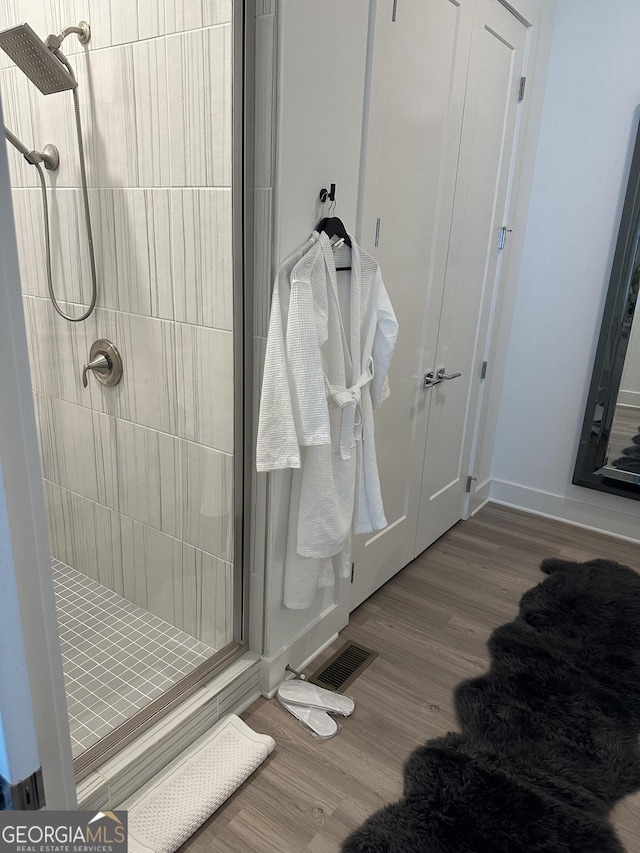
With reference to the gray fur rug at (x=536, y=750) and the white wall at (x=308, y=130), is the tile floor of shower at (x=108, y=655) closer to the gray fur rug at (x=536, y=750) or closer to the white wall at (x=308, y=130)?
the white wall at (x=308, y=130)

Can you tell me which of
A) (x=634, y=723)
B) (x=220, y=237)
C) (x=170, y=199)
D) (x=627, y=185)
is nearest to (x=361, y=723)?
(x=634, y=723)

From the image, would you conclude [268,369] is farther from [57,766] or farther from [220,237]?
[57,766]

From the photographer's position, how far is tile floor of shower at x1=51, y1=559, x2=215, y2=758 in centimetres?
178

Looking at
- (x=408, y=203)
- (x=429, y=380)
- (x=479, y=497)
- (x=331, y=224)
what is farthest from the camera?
(x=479, y=497)

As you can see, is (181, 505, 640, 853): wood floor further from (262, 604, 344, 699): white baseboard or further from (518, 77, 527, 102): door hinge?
(518, 77, 527, 102): door hinge

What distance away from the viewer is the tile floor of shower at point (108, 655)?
1.78m

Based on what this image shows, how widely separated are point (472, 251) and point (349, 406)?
1315 millimetres

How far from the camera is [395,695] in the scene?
6.68 feet

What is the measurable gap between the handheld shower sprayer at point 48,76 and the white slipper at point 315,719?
1455mm

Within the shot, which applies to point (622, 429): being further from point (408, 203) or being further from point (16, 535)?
point (16, 535)

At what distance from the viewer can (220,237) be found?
5.32ft

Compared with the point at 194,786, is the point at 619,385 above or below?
above

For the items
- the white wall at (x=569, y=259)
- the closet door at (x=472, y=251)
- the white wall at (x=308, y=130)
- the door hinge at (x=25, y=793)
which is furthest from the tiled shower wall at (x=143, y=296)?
the white wall at (x=569, y=259)

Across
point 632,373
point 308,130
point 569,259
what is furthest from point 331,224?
point 632,373
